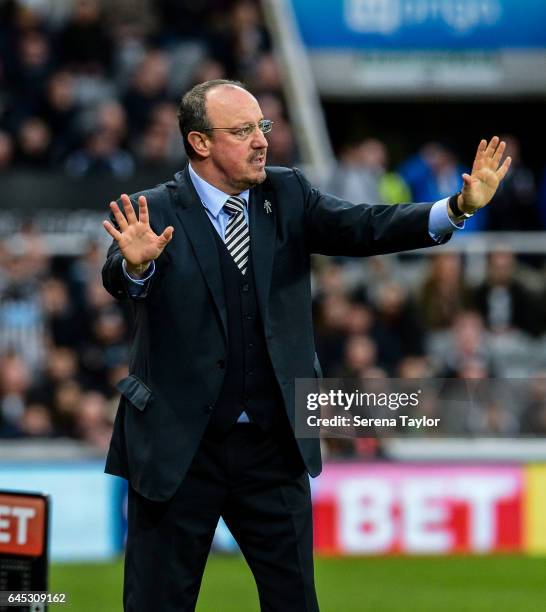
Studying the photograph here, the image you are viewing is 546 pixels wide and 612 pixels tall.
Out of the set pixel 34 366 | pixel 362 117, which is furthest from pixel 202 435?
pixel 362 117

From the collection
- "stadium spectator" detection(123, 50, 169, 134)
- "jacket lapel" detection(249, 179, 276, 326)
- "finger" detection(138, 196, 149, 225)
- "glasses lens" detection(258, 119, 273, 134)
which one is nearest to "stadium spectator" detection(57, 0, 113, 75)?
"stadium spectator" detection(123, 50, 169, 134)

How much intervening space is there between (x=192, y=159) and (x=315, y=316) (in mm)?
7800

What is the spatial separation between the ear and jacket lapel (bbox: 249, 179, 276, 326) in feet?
0.76

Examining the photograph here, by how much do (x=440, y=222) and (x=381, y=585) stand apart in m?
5.67

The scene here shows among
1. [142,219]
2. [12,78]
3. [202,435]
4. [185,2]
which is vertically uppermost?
[185,2]

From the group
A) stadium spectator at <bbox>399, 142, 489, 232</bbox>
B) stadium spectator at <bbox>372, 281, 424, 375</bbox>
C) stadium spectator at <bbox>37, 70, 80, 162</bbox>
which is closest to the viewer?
stadium spectator at <bbox>372, 281, 424, 375</bbox>

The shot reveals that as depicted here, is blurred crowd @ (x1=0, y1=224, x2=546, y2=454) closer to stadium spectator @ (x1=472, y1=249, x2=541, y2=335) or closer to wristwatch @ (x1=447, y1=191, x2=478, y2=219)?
stadium spectator @ (x1=472, y1=249, x2=541, y2=335)

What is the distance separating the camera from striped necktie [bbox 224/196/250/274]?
5.05 metres

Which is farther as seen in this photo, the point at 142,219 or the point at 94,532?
the point at 94,532

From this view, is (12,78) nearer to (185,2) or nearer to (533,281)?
(185,2)

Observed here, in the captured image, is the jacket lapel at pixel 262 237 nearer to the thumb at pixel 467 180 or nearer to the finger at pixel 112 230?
the finger at pixel 112 230

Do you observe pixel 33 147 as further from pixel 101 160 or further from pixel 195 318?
pixel 195 318

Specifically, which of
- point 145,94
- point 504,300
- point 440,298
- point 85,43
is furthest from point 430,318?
point 85,43

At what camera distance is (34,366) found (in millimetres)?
12438
